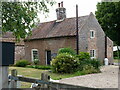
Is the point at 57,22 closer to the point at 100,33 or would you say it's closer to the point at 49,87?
the point at 100,33

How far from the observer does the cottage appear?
69.5ft

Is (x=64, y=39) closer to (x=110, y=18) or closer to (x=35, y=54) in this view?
(x=35, y=54)

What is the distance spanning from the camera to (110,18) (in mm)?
27469

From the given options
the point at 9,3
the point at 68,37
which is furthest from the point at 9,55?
the point at 68,37

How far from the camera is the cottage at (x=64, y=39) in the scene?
21188 mm

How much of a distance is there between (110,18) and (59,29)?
9.31 m

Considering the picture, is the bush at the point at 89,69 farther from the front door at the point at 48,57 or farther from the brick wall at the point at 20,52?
the brick wall at the point at 20,52

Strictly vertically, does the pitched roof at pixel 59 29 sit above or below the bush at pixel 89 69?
above

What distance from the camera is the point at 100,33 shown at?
78.5 feet

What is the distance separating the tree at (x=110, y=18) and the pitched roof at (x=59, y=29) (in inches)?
201

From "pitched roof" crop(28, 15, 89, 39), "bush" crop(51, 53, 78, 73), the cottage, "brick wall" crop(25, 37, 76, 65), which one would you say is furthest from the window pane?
"bush" crop(51, 53, 78, 73)

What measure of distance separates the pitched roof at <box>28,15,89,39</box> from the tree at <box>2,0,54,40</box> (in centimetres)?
1454

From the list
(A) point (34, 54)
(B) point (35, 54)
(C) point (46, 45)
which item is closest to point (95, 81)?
(C) point (46, 45)

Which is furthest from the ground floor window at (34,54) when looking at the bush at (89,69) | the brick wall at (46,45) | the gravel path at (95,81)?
A: the gravel path at (95,81)
